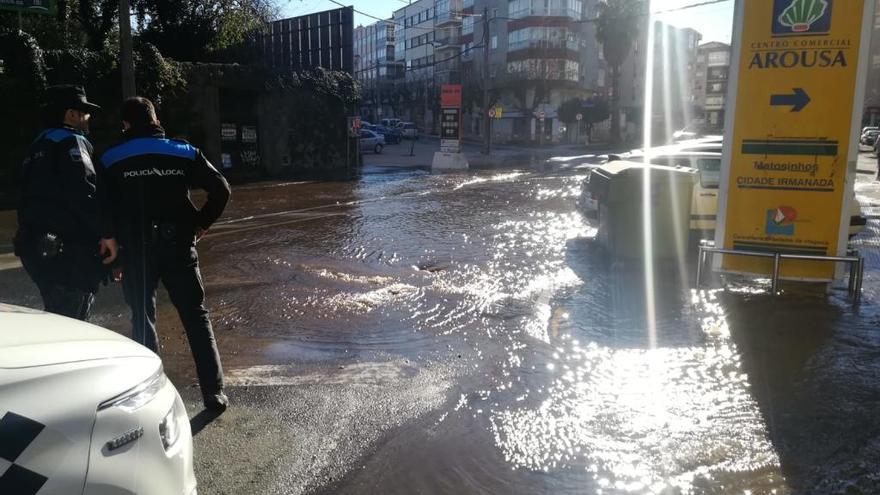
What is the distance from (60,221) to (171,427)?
7.08 ft

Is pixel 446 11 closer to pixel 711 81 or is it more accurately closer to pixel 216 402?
pixel 711 81

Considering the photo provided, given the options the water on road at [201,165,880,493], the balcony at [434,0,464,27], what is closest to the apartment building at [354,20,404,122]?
the balcony at [434,0,464,27]

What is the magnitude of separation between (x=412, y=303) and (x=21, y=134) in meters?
13.3

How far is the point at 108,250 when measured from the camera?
3.88m

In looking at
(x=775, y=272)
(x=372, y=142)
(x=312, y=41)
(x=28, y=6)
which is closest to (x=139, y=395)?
(x=775, y=272)

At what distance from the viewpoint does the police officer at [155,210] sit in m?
3.83

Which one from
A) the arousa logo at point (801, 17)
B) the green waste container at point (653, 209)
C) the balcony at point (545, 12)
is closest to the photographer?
the arousa logo at point (801, 17)

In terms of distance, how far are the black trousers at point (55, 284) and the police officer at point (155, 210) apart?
33 cm

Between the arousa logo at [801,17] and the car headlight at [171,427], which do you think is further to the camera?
the arousa logo at [801,17]

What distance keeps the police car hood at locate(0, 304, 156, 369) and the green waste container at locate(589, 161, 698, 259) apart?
6351 mm

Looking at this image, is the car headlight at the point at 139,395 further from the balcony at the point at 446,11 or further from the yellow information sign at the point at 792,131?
the balcony at the point at 446,11

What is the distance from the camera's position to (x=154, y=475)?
2.12m

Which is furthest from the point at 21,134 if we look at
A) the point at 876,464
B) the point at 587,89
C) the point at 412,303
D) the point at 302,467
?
the point at 587,89

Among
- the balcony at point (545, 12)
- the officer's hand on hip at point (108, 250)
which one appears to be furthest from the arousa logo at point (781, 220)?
the balcony at point (545, 12)
